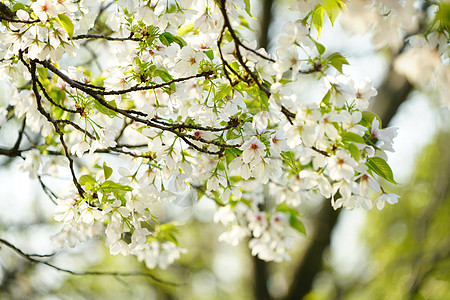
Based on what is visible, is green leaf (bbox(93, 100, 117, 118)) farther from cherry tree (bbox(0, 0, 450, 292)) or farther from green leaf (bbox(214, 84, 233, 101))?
green leaf (bbox(214, 84, 233, 101))

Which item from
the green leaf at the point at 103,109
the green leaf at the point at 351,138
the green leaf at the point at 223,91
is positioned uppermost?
the green leaf at the point at 223,91

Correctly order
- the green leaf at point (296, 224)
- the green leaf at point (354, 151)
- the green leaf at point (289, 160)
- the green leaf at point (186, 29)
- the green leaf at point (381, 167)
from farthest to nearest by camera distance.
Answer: the green leaf at point (296, 224)
the green leaf at point (186, 29)
the green leaf at point (289, 160)
the green leaf at point (381, 167)
the green leaf at point (354, 151)

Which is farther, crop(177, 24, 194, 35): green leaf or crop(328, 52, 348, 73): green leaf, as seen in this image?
crop(177, 24, 194, 35): green leaf

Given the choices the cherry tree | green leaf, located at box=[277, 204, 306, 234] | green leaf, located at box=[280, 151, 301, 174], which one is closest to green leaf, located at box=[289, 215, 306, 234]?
green leaf, located at box=[277, 204, 306, 234]

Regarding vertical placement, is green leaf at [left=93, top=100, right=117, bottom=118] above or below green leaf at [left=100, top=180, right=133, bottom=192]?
above

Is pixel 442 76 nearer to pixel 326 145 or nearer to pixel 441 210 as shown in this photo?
pixel 326 145

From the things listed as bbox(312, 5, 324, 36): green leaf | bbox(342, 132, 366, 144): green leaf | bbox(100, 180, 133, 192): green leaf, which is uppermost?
bbox(312, 5, 324, 36): green leaf

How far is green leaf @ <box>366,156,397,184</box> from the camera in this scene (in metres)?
1.04

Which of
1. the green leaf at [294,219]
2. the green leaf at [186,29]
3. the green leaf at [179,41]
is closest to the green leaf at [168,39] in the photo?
the green leaf at [179,41]

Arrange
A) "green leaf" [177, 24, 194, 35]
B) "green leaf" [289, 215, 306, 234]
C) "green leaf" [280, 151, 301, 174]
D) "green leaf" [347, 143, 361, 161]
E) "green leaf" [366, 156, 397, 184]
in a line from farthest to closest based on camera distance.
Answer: "green leaf" [289, 215, 306, 234] < "green leaf" [177, 24, 194, 35] < "green leaf" [280, 151, 301, 174] < "green leaf" [366, 156, 397, 184] < "green leaf" [347, 143, 361, 161]

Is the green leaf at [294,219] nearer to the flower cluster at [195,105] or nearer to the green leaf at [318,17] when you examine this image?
the flower cluster at [195,105]

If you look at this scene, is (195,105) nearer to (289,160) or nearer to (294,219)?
(289,160)

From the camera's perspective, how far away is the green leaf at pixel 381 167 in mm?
1036

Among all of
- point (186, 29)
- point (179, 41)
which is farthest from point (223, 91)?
point (186, 29)
